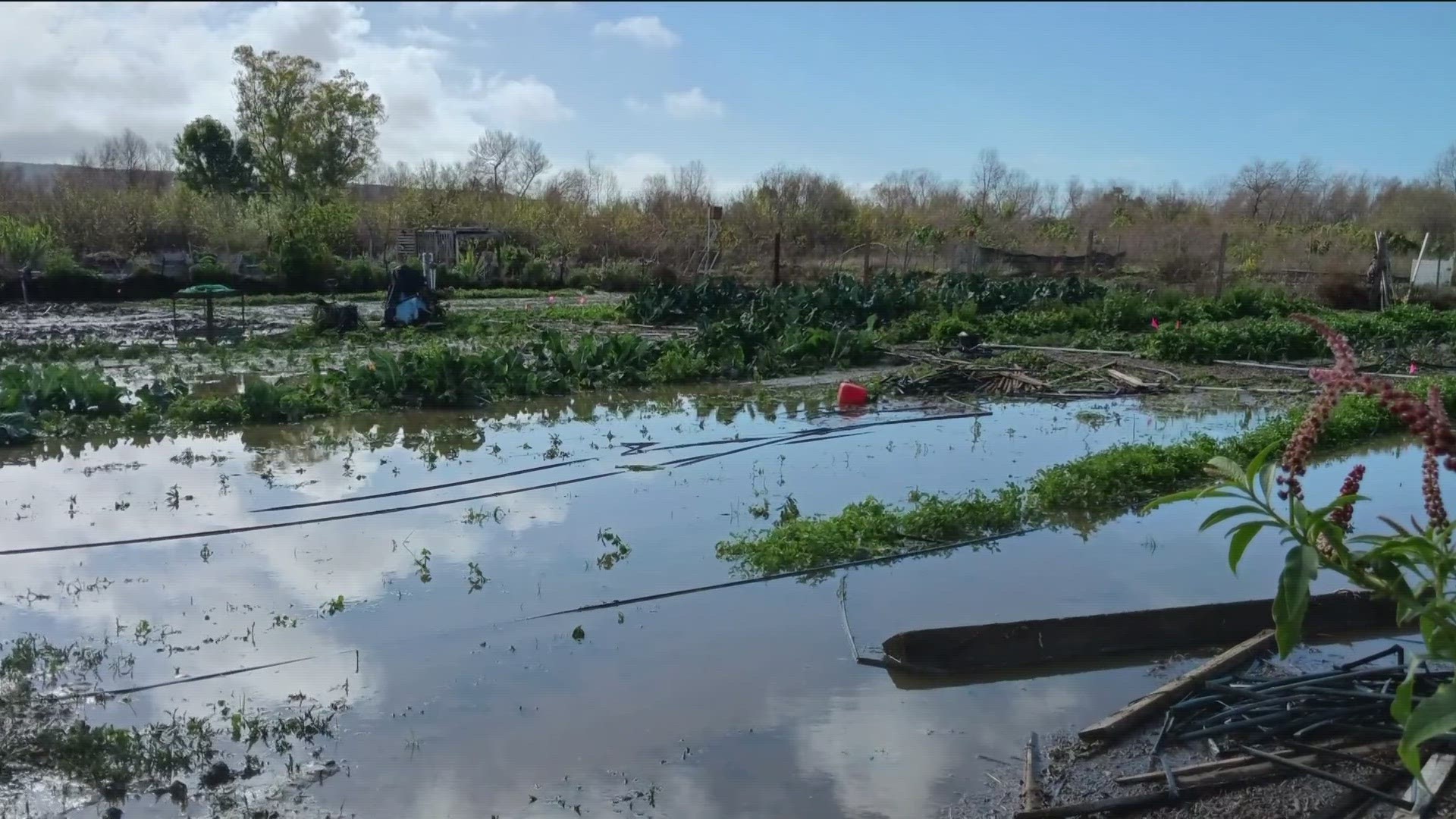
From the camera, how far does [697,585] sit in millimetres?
7859

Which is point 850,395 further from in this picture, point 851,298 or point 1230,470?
point 1230,470

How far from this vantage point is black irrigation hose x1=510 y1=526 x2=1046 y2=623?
24.2 ft

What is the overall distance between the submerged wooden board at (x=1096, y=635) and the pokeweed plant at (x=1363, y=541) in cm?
327

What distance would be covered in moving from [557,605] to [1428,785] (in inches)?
195

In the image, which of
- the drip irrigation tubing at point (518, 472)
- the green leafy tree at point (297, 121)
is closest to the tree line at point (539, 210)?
the green leafy tree at point (297, 121)

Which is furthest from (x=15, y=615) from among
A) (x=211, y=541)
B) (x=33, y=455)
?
(x=33, y=455)

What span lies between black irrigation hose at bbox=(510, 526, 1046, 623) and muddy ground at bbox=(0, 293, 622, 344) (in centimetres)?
1582

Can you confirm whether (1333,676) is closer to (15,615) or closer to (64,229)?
(15,615)

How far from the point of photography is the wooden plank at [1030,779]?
4.71m

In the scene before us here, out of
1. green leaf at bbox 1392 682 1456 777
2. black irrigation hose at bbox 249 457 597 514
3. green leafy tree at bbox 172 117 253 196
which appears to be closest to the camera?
green leaf at bbox 1392 682 1456 777

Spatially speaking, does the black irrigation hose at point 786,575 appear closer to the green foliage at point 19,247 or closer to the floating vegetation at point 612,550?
the floating vegetation at point 612,550

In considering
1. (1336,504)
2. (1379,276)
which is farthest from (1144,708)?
(1379,276)

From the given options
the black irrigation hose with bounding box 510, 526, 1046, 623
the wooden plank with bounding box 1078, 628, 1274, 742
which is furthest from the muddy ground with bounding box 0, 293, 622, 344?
the wooden plank with bounding box 1078, 628, 1274, 742

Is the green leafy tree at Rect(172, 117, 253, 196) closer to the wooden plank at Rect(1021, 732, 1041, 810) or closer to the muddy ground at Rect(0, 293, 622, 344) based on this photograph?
the muddy ground at Rect(0, 293, 622, 344)
